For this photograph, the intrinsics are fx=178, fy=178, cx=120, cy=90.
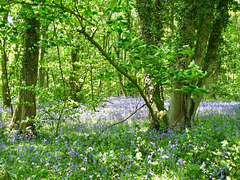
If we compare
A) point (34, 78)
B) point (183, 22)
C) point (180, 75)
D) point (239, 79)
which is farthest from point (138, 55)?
point (239, 79)

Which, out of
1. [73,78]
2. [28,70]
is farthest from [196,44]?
[73,78]

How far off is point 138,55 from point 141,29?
3.44 metres

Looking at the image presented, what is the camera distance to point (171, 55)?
8.54 ft

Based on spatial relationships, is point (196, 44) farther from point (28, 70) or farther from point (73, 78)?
point (73, 78)

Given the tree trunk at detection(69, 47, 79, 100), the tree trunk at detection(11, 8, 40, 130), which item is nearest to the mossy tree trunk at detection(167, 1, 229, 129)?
the tree trunk at detection(69, 47, 79, 100)

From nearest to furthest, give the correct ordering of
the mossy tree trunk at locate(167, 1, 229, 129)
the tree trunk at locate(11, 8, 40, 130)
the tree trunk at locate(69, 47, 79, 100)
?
the mossy tree trunk at locate(167, 1, 229, 129), the tree trunk at locate(11, 8, 40, 130), the tree trunk at locate(69, 47, 79, 100)

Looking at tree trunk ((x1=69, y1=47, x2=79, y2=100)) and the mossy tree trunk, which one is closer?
the mossy tree trunk

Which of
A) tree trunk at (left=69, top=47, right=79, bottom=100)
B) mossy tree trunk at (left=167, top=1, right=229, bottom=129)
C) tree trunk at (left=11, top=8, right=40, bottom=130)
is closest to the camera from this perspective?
mossy tree trunk at (left=167, top=1, right=229, bottom=129)

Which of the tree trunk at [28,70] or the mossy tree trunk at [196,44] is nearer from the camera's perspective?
the mossy tree trunk at [196,44]

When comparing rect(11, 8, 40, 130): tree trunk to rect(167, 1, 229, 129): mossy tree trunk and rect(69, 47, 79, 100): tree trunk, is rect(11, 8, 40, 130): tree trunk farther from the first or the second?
rect(167, 1, 229, 129): mossy tree trunk

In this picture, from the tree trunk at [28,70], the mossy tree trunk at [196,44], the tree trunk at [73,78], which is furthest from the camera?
the tree trunk at [73,78]

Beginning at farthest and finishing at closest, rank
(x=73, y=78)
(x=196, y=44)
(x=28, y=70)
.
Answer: (x=73, y=78) < (x=28, y=70) < (x=196, y=44)

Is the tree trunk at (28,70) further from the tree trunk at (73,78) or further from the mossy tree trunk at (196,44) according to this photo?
the mossy tree trunk at (196,44)

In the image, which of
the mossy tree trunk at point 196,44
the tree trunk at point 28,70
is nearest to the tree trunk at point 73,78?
the tree trunk at point 28,70
